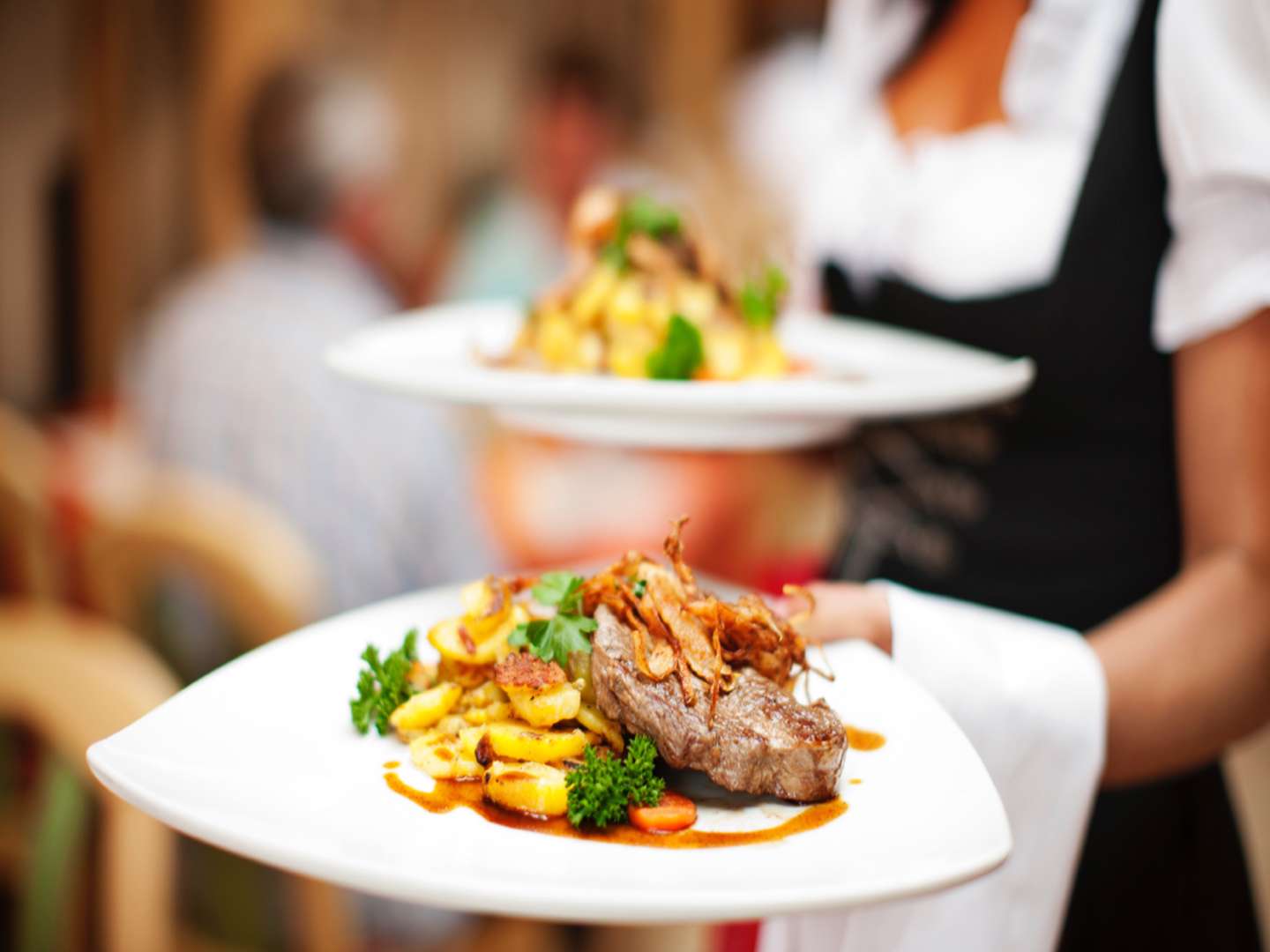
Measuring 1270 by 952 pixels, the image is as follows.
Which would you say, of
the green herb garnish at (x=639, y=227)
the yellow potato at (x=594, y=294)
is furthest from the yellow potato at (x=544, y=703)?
the green herb garnish at (x=639, y=227)

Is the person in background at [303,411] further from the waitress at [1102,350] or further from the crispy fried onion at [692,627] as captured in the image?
the crispy fried onion at [692,627]

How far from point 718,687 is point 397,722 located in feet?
0.92

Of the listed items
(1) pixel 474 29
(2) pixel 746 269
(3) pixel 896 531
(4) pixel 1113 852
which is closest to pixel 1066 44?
(2) pixel 746 269

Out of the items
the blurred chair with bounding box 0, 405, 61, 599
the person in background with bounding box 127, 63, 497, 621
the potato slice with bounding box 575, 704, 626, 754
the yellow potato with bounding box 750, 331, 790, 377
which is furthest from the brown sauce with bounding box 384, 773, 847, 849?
the blurred chair with bounding box 0, 405, 61, 599

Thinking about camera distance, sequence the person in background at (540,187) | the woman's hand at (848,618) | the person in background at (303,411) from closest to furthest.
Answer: the woman's hand at (848,618)
the person in background at (303,411)
the person in background at (540,187)

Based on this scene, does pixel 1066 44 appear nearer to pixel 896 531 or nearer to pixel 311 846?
pixel 896 531

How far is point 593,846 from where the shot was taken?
75cm

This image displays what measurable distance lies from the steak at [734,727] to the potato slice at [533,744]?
0.04 metres

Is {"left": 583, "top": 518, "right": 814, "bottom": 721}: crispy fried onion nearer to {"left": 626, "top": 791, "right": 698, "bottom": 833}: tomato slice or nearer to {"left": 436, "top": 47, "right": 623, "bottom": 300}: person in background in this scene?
{"left": 626, "top": 791, "right": 698, "bottom": 833}: tomato slice

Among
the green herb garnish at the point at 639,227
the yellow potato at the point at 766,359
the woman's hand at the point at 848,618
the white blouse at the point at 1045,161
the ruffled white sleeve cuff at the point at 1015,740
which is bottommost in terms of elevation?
the ruffled white sleeve cuff at the point at 1015,740

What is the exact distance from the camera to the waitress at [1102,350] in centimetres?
110

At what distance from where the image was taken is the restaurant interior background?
1.69 metres

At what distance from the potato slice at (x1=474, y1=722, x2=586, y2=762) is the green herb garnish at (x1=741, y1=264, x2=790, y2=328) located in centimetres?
87

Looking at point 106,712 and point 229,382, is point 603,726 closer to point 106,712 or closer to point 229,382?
point 106,712
